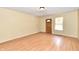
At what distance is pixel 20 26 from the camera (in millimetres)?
8766

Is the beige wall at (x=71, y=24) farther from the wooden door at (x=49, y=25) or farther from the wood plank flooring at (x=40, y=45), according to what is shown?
the wooden door at (x=49, y=25)

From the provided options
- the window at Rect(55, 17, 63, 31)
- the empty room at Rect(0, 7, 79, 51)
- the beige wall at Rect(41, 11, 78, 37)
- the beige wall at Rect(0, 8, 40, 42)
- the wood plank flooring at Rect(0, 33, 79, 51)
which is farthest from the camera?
the window at Rect(55, 17, 63, 31)

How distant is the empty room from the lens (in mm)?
5379

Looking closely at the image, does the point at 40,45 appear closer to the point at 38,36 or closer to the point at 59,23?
the point at 38,36

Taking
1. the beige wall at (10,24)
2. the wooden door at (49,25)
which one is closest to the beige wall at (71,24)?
the wooden door at (49,25)

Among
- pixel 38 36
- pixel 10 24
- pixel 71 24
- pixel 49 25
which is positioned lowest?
pixel 38 36

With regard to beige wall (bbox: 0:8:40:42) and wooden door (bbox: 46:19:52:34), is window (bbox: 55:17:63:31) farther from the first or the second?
beige wall (bbox: 0:8:40:42)

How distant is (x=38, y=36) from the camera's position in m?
9.87

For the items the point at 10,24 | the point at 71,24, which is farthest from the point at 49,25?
the point at 10,24

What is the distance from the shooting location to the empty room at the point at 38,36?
212 inches

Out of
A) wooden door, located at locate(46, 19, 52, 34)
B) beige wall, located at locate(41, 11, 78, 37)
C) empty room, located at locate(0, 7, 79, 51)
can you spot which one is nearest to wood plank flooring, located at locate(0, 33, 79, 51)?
empty room, located at locate(0, 7, 79, 51)

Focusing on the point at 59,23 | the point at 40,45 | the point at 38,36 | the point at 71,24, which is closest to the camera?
the point at 40,45
